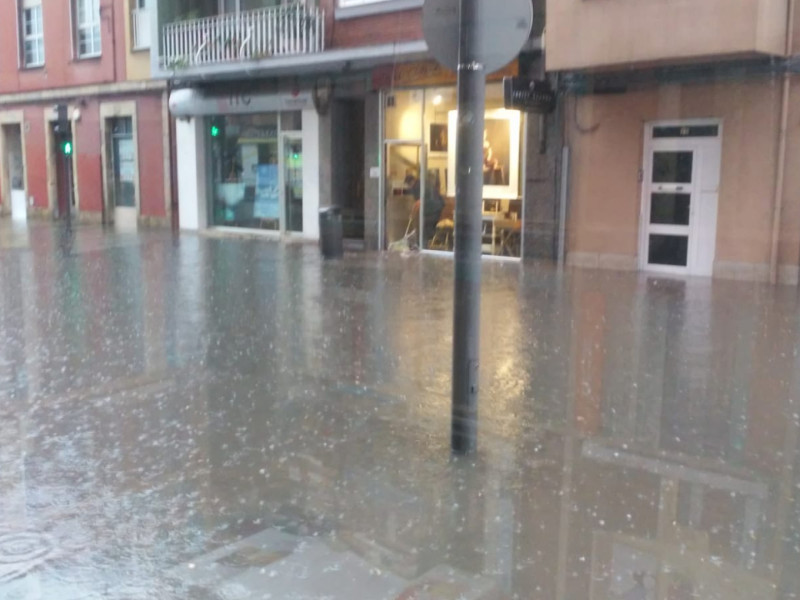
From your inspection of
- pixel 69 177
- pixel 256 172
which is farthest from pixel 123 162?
pixel 256 172

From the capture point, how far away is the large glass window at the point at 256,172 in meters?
19.6

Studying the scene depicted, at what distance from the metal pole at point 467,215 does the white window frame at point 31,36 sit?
76.3ft

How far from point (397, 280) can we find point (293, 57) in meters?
6.33

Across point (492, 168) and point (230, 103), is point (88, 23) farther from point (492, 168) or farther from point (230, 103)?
point (492, 168)

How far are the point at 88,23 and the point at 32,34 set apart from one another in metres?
3.09

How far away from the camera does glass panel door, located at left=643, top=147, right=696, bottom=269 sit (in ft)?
44.9

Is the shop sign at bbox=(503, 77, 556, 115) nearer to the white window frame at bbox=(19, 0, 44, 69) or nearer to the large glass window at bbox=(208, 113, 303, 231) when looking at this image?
the large glass window at bbox=(208, 113, 303, 231)

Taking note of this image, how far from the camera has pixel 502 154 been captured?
51.5 ft

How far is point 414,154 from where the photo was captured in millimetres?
17109

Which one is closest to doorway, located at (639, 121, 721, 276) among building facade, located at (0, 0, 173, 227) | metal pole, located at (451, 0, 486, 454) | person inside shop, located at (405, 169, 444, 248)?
person inside shop, located at (405, 169, 444, 248)

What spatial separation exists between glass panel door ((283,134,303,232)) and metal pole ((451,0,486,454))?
46.3 feet

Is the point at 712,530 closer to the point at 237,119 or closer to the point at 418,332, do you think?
the point at 418,332

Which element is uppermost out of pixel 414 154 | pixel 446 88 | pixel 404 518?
pixel 446 88

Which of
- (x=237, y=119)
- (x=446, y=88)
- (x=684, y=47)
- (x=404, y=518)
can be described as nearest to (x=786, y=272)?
(x=684, y=47)
